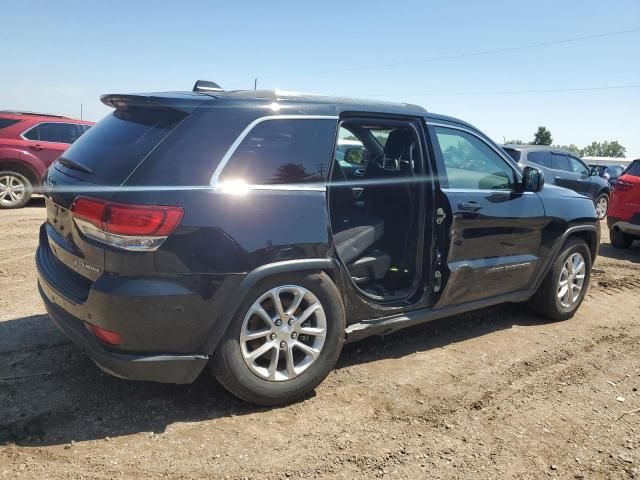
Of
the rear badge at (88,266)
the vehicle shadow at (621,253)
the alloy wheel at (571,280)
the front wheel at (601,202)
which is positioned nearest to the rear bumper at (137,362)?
the rear badge at (88,266)

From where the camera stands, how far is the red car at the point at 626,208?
27.7ft

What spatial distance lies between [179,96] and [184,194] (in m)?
0.74

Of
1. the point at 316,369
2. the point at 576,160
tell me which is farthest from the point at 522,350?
the point at 576,160

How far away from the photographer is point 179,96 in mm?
3111

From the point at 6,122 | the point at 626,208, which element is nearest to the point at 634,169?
the point at 626,208

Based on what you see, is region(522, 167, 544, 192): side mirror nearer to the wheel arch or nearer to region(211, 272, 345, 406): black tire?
region(211, 272, 345, 406): black tire

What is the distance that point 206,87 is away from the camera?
11.9 ft

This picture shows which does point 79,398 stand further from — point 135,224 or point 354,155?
point 354,155

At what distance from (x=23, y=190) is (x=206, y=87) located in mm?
8202

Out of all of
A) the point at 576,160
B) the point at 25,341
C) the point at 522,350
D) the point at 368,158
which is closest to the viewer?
the point at 25,341

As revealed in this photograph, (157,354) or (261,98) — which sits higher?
(261,98)

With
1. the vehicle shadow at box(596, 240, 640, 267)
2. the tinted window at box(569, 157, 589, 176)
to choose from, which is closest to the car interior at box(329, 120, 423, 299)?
the vehicle shadow at box(596, 240, 640, 267)

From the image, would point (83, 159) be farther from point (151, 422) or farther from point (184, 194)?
point (151, 422)

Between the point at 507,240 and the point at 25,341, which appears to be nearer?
the point at 25,341
